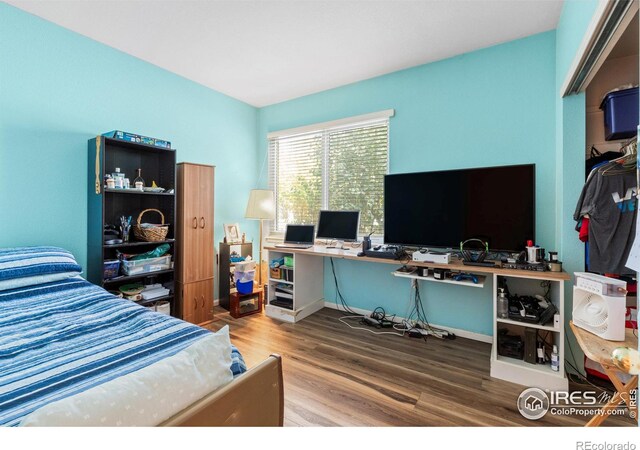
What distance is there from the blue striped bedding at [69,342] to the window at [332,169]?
235cm

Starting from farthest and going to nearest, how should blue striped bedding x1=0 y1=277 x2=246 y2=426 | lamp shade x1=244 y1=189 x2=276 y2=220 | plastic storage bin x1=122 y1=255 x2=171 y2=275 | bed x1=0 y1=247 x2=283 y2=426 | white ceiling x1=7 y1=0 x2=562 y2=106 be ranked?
lamp shade x1=244 y1=189 x2=276 y2=220 → plastic storage bin x1=122 y1=255 x2=171 y2=275 → white ceiling x1=7 y1=0 x2=562 y2=106 → blue striped bedding x1=0 y1=277 x2=246 y2=426 → bed x1=0 y1=247 x2=283 y2=426

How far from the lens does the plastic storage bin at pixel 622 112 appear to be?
191 centimetres

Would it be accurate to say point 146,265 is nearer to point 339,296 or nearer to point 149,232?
point 149,232

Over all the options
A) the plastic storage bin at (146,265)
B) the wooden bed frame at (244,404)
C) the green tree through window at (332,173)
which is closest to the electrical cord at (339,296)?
the green tree through window at (332,173)

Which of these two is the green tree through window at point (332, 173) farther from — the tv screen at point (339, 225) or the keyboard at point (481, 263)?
the keyboard at point (481, 263)

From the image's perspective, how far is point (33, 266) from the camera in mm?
1929

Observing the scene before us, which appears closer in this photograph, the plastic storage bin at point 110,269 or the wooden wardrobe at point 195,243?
the plastic storage bin at point 110,269

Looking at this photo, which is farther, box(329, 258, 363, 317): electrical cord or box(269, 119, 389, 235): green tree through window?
box(329, 258, 363, 317): electrical cord

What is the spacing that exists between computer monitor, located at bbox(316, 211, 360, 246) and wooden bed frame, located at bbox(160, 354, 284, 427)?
2140 mm

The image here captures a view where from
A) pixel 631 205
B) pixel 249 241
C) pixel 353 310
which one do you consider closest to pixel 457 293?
pixel 353 310

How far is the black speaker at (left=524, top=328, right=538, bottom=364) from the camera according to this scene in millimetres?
2043

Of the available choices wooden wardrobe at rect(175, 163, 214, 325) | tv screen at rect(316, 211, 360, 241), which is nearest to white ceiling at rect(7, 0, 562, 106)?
wooden wardrobe at rect(175, 163, 214, 325)

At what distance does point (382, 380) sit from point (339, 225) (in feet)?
5.41

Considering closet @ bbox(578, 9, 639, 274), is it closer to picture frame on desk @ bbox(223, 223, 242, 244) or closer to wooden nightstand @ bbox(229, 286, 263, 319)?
wooden nightstand @ bbox(229, 286, 263, 319)
